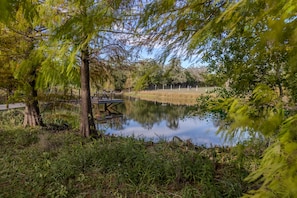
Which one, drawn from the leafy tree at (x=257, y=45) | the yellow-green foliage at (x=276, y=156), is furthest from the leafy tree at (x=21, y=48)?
the yellow-green foliage at (x=276, y=156)

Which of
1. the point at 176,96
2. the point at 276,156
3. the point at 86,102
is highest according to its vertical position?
the point at 276,156

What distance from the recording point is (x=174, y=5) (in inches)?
85.1

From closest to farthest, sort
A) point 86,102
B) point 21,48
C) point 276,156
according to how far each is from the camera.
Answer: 1. point 276,156
2. point 86,102
3. point 21,48

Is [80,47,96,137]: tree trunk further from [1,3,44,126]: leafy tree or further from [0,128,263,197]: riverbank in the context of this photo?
[0,128,263,197]: riverbank

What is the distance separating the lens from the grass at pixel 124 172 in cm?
365

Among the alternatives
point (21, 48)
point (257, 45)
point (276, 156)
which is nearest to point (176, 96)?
point (21, 48)

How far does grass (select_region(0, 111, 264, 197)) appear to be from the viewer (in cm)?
365

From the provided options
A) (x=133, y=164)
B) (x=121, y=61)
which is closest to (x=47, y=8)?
(x=121, y=61)

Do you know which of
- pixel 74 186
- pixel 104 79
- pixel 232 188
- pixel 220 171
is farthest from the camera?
pixel 104 79

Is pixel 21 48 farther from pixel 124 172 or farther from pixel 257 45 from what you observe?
pixel 257 45

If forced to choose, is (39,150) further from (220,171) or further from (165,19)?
(165,19)

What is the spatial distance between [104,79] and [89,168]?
3.78 m

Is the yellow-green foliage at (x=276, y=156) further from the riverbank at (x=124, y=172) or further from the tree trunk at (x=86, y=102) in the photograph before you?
the tree trunk at (x=86, y=102)

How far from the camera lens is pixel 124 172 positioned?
4082 mm
